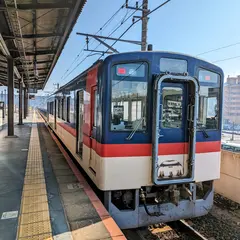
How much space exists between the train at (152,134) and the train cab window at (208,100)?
16 mm

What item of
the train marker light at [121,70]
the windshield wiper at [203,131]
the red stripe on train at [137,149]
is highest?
the train marker light at [121,70]

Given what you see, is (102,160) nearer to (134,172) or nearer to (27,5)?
(134,172)

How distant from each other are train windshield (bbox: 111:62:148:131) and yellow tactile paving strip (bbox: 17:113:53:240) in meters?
1.47

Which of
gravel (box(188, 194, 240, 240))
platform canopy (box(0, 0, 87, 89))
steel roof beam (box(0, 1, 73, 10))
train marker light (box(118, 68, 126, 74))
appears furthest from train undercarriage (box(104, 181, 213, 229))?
steel roof beam (box(0, 1, 73, 10))

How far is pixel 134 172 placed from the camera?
3.42m

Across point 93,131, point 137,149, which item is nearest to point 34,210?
point 93,131

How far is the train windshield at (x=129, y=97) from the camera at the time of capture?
3.38 meters

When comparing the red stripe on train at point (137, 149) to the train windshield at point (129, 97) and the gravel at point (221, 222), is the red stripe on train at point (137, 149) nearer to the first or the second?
the train windshield at point (129, 97)

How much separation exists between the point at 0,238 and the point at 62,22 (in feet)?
19.6

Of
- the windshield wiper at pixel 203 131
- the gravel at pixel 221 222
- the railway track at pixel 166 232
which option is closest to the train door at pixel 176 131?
the windshield wiper at pixel 203 131

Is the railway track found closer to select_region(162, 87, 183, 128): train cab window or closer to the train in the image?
the train

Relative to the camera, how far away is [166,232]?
13.4 feet

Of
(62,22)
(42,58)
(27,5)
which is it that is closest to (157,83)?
(27,5)

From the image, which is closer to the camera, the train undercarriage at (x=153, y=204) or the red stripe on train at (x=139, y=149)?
the red stripe on train at (x=139, y=149)
